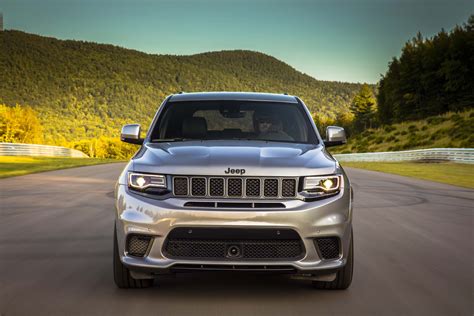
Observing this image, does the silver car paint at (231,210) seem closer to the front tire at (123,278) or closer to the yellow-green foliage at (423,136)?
the front tire at (123,278)

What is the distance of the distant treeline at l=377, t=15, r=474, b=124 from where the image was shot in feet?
268

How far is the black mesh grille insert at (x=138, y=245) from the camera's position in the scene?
4883 mm

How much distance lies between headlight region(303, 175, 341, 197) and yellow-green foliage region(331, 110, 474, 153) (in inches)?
1741

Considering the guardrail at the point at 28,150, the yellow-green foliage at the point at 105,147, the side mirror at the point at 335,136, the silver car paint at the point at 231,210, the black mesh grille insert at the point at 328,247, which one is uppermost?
the side mirror at the point at 335,136

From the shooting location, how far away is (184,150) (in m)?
5.43

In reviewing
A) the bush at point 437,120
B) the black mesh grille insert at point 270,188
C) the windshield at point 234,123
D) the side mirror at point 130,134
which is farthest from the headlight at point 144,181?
the bush at point 437,120

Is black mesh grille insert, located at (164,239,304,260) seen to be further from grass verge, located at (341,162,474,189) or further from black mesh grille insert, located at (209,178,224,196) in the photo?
grass verge, located at (341,162,474,189)

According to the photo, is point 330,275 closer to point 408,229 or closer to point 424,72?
point 408,229

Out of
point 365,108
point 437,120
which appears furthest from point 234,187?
point 365,108

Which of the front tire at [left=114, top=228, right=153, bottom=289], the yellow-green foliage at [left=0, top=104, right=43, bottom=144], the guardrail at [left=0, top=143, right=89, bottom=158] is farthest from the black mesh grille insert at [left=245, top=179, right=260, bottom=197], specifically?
the yellow-green foliage at [left=0, top=104, right=43, bottom=144]

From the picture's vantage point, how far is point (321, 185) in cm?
505

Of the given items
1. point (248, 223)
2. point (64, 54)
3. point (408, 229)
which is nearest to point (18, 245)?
point (248, 223)

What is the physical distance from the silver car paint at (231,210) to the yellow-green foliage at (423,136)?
145ft

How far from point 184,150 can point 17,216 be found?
5.80 m
